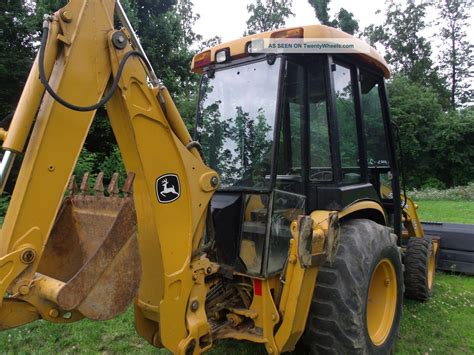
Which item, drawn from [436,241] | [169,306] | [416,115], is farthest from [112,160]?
[416,115]

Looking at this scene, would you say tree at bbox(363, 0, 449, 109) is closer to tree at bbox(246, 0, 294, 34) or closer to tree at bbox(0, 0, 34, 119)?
tree at bbox(246, 0, 294, 34)

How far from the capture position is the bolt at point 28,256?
1.81m

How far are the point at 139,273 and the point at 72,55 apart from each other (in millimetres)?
1147

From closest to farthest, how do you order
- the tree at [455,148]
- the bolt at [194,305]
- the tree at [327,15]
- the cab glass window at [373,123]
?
the bolt at [194,305] → the cab glass window at [373,123] → the tree at [327,15] → the tree at [455,148]

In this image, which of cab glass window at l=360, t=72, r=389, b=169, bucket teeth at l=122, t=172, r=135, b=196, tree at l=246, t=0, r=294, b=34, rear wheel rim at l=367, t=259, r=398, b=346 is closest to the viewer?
bucket teeth at l=122, t=172, r=135, b=196

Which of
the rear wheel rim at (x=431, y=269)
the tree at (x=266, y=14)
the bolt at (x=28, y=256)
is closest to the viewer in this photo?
the bolt at (x=28, y=256)

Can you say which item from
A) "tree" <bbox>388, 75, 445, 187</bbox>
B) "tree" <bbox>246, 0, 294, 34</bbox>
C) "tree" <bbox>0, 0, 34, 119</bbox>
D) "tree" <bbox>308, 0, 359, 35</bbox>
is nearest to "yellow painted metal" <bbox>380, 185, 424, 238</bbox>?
"tree" <bbox>0, 0, 34, 119</bbox>

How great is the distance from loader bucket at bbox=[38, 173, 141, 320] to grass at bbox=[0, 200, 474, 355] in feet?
4.63

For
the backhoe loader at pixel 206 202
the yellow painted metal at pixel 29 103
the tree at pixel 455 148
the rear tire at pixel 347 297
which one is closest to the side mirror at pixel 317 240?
the backhoe loader at pixel 206 202

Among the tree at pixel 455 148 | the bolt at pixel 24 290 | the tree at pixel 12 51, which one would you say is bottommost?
the bolt at pixel 24 290

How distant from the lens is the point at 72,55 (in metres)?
1.93

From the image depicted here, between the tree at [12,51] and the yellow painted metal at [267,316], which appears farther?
the tree at [12,51]

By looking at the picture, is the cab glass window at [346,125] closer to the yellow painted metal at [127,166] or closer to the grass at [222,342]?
the yellow painted metal at [127,166]

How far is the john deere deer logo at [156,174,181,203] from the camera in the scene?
2.26 m
